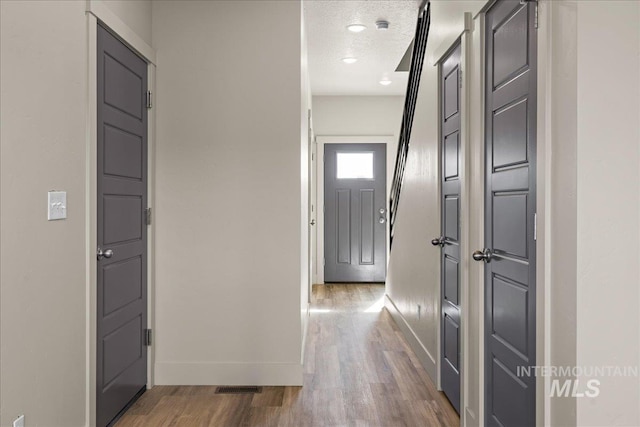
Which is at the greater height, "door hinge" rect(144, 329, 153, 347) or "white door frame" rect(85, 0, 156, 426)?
"white door frame" rect(85, 0, 156, 426)

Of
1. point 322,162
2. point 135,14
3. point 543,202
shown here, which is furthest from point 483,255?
point 322,162

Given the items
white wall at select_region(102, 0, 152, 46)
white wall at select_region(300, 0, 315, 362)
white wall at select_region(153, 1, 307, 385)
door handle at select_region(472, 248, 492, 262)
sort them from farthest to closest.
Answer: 1. white wall at select_region(300, 0, 315, 362)
2. white wall at select_region(153, 1, 307, 385)
3. white wall at select_region(102, 0, 152, 46)
4. door handle at select_region(472, 248, 492, 262)

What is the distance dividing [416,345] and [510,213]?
215cm

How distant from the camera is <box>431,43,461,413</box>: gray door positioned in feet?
9.31

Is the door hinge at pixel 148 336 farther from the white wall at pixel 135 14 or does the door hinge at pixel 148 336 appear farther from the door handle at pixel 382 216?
the door handle at pixel 382 216

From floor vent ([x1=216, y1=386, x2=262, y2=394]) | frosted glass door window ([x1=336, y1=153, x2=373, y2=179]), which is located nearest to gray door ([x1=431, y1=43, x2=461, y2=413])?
floor vent ([x1=216, y1=386, x2=262, y2=394])

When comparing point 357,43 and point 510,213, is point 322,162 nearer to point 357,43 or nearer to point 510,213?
point 357,43

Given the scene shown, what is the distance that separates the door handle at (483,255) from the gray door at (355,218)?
5167mm

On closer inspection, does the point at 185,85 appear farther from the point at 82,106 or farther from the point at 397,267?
the point at 397,267

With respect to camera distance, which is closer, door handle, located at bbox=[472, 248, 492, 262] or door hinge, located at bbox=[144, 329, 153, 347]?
door handle, located at bbox=[472, 248, 492, 262]

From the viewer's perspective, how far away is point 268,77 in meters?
3.28

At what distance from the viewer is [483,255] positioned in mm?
2289

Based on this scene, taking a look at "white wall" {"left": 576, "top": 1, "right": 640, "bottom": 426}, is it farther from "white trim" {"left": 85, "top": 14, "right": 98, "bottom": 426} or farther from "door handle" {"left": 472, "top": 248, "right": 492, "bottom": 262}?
"white trim" {"left": 85, "top": 14, "right": 98, "bottom": 426}

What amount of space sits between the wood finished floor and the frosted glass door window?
12.0ft
